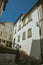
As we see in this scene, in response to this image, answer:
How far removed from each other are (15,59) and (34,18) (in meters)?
6.55

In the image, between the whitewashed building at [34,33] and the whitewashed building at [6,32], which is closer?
the whitewashed building at [34,33]

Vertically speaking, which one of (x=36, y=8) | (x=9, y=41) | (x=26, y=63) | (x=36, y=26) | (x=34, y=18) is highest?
(x=36, y=8)

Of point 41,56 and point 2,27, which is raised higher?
point 2,27

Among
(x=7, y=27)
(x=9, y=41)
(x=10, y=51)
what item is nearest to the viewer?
(x=10, y=51)

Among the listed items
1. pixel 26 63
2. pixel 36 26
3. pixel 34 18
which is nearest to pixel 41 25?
pixel 36 26

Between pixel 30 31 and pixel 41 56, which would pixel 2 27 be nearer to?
pixel 30 31

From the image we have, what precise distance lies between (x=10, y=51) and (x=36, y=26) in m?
4.90

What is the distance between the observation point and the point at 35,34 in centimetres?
1728

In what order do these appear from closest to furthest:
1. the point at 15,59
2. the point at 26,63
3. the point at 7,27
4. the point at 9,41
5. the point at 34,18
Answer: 1. the point at 26,63
2. the point at 15,59
3. the point at 34,18
4. the point at 9,41
5. the point at 7,27

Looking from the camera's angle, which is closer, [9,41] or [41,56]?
[41,56]

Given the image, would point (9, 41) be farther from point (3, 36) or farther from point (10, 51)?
point (10, 51)

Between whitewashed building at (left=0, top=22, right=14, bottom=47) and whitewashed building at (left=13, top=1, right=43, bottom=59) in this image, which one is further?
whitewashed building at (left=0, top=22, right=14, bottom=47)

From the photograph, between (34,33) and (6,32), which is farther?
(6,32)

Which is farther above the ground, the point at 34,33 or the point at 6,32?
the point at 6,32
